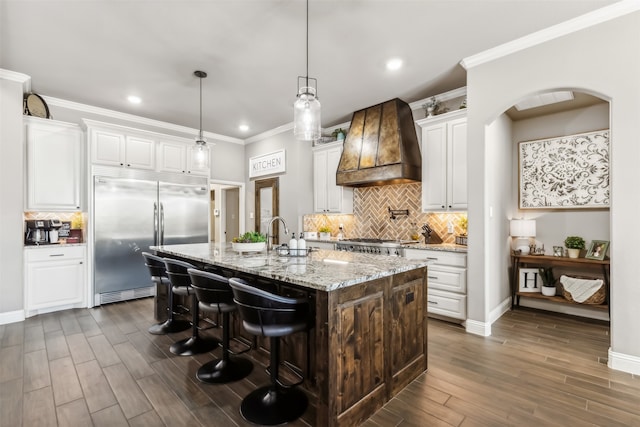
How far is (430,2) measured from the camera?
2.44 meters

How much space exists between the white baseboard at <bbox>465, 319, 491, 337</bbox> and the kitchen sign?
3.99m

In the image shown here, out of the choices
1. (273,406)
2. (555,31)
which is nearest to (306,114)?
(273,406)

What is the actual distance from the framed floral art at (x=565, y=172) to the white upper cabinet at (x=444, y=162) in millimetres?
1182

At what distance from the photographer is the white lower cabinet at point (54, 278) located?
384cm

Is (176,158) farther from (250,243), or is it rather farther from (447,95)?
(447,95)

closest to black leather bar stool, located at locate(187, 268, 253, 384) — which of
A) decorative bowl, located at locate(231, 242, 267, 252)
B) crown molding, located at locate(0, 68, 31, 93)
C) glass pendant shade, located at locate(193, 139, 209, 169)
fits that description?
decorative bowl, located at locate(231, 242, 267, 252)

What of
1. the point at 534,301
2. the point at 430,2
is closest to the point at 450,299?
the point at 534,301

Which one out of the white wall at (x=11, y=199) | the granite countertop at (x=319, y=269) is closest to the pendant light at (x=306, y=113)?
the granite countertop at (x=319, y=269)

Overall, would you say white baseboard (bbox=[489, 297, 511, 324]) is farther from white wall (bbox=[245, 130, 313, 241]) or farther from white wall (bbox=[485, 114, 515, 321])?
white wall (bbox=[245, 130, 313, 241])

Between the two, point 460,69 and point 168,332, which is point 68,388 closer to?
point 168,332

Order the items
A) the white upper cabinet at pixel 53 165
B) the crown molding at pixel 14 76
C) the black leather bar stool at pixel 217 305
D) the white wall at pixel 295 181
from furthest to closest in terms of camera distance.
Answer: the white wall at pixel 295 181, the white upper cabinet at pixel 53 165, the crown molding at pixel 14 76, the black leather bar stool at pixel 217 305

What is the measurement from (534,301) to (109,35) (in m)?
5.79

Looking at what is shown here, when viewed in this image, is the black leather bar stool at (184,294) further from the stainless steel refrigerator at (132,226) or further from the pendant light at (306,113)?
the stainless steel refrigerator at (132,226)

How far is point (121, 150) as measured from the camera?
457 centimetres
